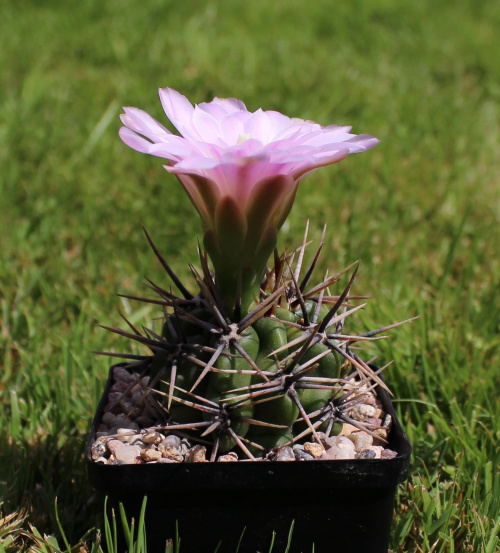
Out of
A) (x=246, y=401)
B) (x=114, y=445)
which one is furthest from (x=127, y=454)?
(x=246, y=401)

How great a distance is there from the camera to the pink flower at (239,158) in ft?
3.78

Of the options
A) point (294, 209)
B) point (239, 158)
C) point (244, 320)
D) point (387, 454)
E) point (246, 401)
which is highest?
point (239, 158)

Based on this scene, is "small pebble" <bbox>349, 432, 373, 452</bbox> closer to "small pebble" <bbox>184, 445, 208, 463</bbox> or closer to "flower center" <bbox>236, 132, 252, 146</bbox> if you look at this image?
"small pebble" <bbox>184, 445, 208, 463</bbox>

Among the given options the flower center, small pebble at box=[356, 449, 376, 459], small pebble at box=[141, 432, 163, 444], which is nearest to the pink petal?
the flower center

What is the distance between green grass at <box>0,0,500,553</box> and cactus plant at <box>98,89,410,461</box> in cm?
34

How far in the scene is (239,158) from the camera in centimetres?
112

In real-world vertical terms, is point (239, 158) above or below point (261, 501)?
above

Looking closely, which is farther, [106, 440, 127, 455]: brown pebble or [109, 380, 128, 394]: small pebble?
[109, 380, 128, 394]: small pebble

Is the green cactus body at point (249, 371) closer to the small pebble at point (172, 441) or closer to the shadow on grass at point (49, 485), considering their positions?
the small pebble at point (172, 441)

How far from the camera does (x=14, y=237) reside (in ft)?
8.65

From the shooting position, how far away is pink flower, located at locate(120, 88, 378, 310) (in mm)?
1152

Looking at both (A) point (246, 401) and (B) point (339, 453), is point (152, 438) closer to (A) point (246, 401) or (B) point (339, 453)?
(A) point (246, 401)

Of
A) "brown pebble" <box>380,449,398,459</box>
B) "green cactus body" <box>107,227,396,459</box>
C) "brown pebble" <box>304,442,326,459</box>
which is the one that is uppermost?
"green cactus body" <box>107,227,396,459</box>

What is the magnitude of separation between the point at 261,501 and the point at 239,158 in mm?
526
